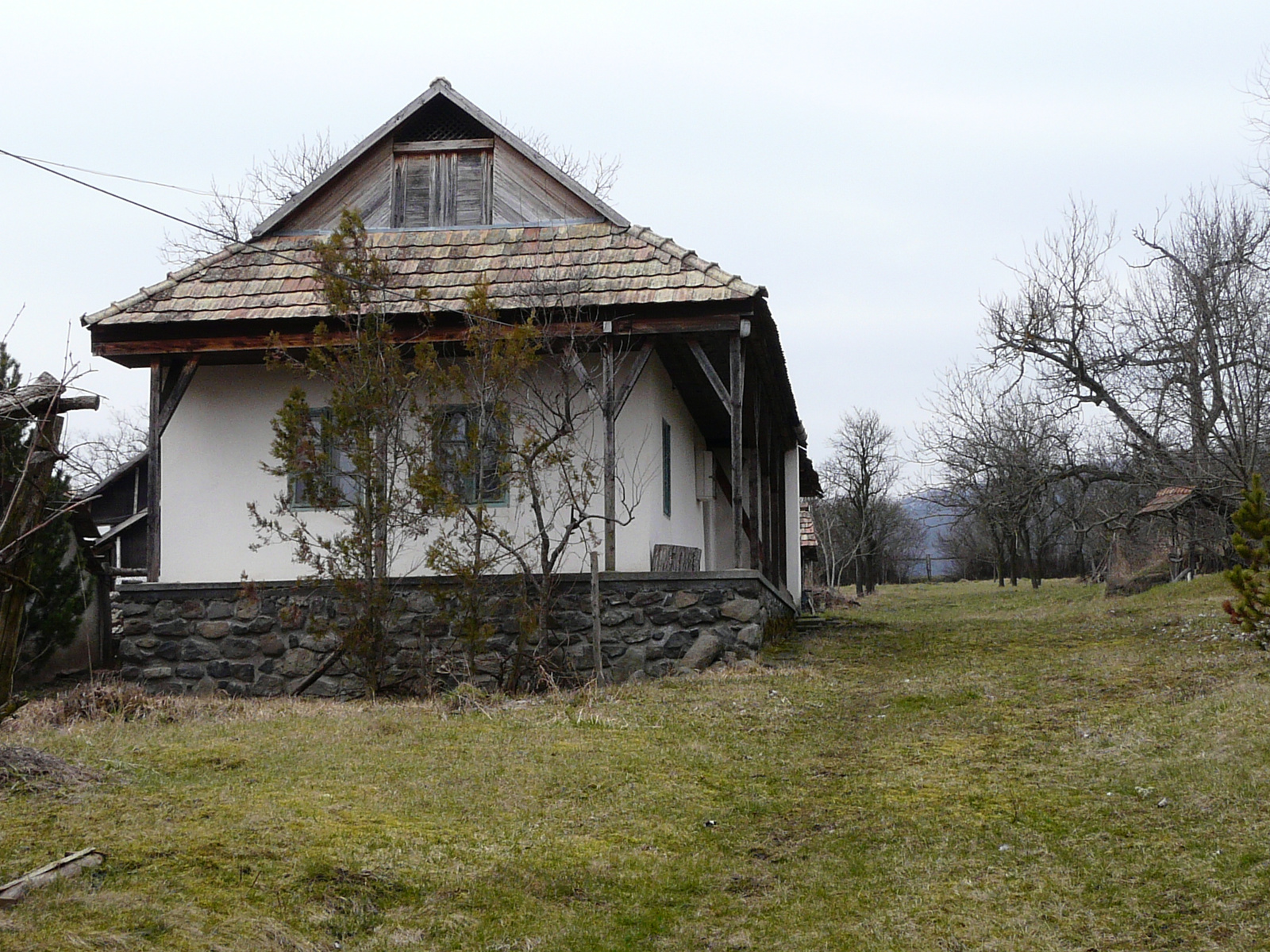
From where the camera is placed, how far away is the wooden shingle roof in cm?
1246

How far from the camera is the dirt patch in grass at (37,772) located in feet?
21.0

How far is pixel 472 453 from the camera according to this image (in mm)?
11539

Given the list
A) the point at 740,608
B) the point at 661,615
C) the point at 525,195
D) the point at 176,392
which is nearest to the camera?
the point at 740,608

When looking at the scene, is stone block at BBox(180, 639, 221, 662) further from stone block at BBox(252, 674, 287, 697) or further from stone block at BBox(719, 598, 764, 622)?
stone block at BBox(719, 598, 764, 622)

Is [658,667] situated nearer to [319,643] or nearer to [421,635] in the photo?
[421,635]

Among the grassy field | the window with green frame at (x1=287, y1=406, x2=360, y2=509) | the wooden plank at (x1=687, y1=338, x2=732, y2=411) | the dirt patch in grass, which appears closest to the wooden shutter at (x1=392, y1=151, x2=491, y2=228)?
the window with green frame at (x1=287, y1=406, x2=360, y2=509)

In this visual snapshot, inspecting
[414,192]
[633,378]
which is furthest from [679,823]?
[414,192]

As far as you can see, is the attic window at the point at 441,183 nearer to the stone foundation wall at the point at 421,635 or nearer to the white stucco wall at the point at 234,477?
the white stucco wall at the point at 234,477

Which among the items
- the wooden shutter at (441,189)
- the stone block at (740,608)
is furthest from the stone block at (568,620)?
the wooden shutter at (441,189)

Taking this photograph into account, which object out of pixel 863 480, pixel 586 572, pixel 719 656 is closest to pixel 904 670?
pixel 719 656

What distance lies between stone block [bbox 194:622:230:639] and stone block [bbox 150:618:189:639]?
137 millimetres

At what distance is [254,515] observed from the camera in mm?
12812

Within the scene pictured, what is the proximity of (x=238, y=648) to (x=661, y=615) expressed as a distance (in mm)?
4428

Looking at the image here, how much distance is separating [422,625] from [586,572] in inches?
68.6
